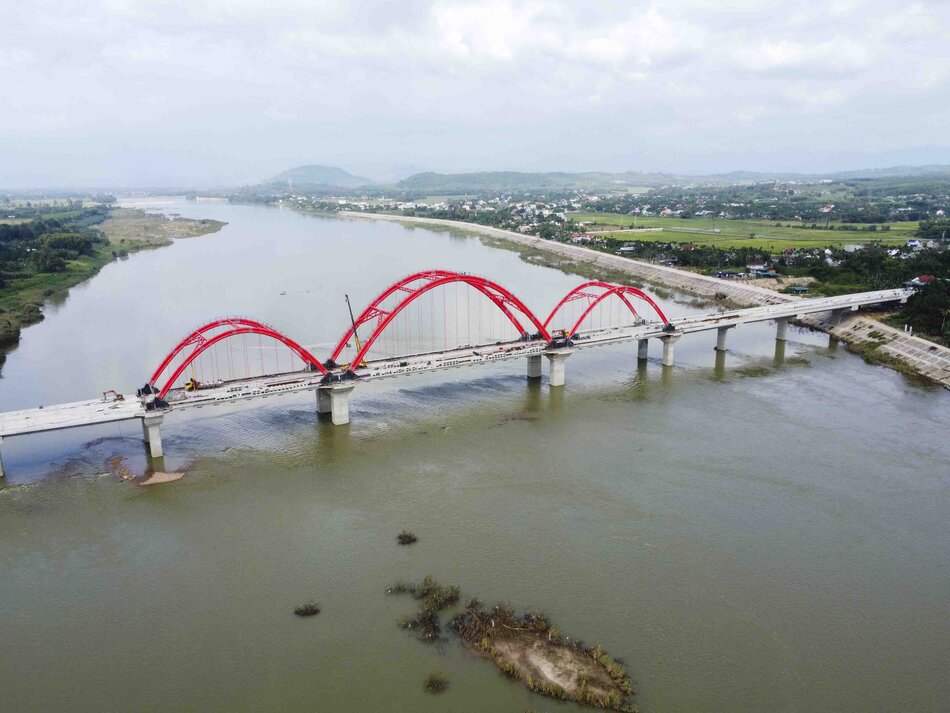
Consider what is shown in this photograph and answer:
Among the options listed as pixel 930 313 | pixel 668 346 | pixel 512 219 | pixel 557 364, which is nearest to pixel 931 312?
pixel 930 313

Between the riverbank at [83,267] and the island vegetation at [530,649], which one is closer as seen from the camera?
the island vegetation at [530,649]

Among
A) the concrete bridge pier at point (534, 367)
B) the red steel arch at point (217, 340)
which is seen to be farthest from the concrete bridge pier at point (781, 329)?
the red steel arch at point (217, 340)

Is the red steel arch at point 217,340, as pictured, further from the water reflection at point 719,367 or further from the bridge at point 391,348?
the water reflection at point 719,367

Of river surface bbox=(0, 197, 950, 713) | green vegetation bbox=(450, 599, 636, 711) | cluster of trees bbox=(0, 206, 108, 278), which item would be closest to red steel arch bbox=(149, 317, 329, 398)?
river surface bbox=(0, 197, 950, 713)

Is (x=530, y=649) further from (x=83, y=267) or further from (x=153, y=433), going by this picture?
(x=83, y=267)

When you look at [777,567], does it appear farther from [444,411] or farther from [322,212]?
[322,212]

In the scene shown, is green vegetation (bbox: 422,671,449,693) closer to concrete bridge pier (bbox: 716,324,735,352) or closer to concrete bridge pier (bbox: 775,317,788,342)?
concrete bridge pier (bbox: 716,324,735,352)

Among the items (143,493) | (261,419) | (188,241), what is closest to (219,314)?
(261,419)
